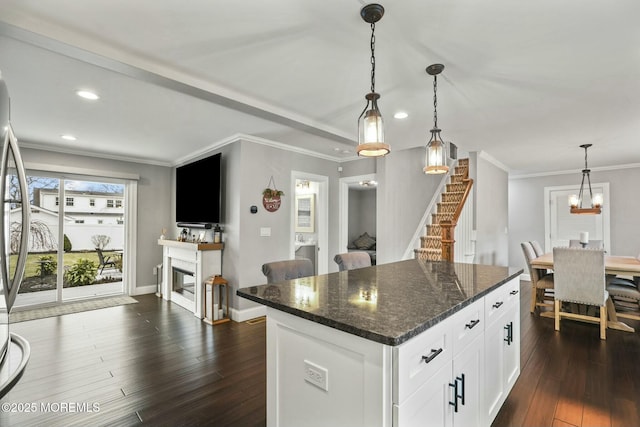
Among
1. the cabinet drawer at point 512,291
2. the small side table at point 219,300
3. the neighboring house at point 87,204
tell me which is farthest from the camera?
the neighboring house at point 87,204

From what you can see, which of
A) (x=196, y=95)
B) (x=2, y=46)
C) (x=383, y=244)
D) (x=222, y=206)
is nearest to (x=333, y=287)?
(x=196, y=95)

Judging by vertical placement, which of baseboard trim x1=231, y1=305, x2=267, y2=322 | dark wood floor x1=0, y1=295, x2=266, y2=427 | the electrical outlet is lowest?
dark wood floor x1=0, y1=295, x2=266, y2=427

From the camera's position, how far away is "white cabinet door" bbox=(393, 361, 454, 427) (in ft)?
3.51

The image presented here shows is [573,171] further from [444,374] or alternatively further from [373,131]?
[444,374]

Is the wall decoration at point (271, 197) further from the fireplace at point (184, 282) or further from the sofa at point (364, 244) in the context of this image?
the sofa at point (364, 244)

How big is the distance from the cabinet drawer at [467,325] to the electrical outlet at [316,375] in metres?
0.63

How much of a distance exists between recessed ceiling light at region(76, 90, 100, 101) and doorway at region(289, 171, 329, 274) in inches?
101

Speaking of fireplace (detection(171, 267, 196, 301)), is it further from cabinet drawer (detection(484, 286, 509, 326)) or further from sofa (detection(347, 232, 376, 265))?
sofa (detection(347, 232, 376, 265))

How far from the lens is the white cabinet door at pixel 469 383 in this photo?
A: 4.72 ft

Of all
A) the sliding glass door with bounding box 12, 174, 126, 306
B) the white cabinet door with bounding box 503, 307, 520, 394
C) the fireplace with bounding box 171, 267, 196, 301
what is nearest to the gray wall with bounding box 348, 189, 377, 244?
the fireplace with bounding box 171, 267, 196, 301

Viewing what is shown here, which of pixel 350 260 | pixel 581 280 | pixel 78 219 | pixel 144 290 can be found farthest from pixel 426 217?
pixel 78 219

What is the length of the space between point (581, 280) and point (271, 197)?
3.94 metres

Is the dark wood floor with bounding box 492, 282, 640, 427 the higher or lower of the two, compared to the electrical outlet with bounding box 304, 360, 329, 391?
lower

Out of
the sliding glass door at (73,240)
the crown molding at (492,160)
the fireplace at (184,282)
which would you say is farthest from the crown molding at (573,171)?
the sliding glass door at (73,240)
